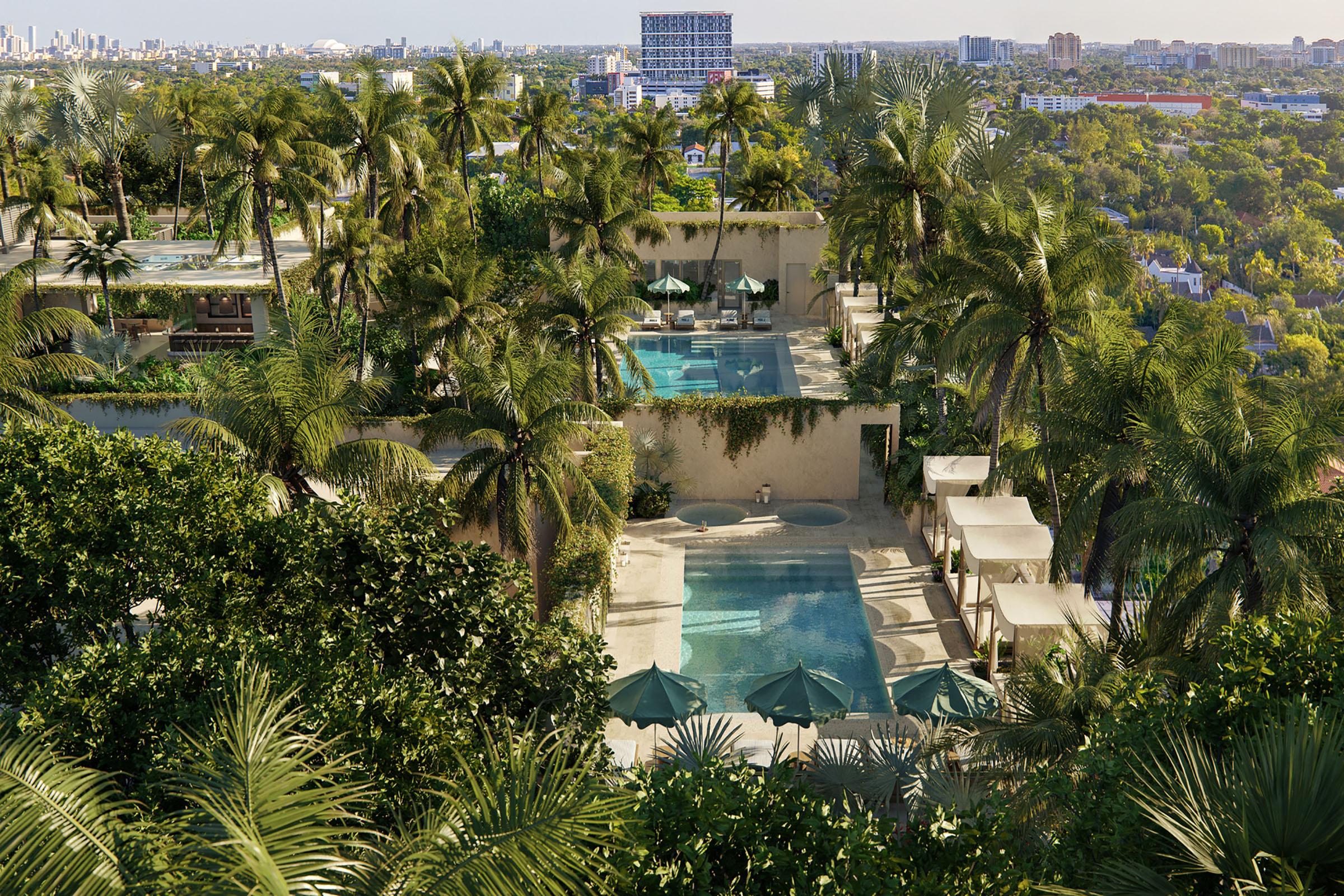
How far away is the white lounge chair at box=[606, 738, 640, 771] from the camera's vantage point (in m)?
13.3

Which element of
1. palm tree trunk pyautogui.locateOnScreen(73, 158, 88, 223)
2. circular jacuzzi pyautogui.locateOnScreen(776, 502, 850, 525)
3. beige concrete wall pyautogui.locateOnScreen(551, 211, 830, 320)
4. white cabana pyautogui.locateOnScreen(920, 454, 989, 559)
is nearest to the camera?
white cabana pyautogui.locateOnScreen(920, 454, 989, 559)

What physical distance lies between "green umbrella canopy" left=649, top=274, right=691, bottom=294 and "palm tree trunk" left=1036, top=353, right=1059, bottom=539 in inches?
742

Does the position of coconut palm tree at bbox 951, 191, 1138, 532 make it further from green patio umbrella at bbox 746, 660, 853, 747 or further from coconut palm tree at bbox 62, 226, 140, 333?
coconut palm tree at bbox 62, 226, 140, 333

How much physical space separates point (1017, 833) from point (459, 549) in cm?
549

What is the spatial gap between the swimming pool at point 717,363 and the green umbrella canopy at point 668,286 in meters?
1.51

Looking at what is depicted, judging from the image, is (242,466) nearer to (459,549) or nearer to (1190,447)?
(459,549)

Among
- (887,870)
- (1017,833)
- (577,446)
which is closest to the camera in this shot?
(887,870)

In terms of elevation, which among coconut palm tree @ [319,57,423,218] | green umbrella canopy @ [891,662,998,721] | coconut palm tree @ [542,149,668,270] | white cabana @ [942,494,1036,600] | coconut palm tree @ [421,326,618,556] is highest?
coconut palm tree @ [319,57,423,218]

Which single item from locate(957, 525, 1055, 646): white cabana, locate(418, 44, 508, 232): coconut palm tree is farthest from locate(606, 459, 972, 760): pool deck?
locate(418, 44, 508, 232): coconut palm tree

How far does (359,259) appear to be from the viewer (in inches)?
1013

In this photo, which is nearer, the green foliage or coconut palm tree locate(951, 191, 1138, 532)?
coconut palm tree locate(951, 191, 1138, 532)

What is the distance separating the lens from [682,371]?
32750mm

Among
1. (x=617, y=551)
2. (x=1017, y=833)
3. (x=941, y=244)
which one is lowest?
(x=617, y=551)

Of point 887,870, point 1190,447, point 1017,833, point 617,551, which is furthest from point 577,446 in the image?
point 887,870
